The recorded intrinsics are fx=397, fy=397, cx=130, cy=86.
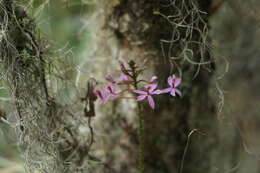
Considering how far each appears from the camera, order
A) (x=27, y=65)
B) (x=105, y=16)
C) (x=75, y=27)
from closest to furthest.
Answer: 1. (x=27, y=65)
2. (x=105, y=16)
3. (x=75, y=27)

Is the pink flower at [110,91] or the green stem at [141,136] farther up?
the pink flower at [110,91]

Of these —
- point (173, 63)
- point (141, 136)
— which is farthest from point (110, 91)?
point (173, 63)

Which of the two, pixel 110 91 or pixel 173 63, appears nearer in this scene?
pixel 110 91

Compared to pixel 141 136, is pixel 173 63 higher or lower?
higher

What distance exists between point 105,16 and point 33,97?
0.34 m

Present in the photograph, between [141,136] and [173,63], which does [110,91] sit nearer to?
[141,136]

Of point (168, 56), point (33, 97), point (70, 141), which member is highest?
point (168, 56)

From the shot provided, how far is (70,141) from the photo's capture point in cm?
102

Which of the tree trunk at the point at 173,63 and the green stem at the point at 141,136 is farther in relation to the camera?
the tree trunk at the point at 173,63

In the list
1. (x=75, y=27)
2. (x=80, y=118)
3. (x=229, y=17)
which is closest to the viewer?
(x=80, y=118)

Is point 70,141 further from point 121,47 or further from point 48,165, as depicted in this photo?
point 121,47

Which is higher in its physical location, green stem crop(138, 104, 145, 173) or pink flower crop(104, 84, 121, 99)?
pink flower crop(104, 84, 121, 99)

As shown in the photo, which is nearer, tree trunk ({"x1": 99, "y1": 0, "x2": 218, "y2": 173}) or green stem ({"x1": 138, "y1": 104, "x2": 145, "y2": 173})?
green stem ({"x1": 138, "y1": 104, "x2": 145, "y2": 173})

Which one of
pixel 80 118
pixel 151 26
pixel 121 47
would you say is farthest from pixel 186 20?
pixel 80 118
